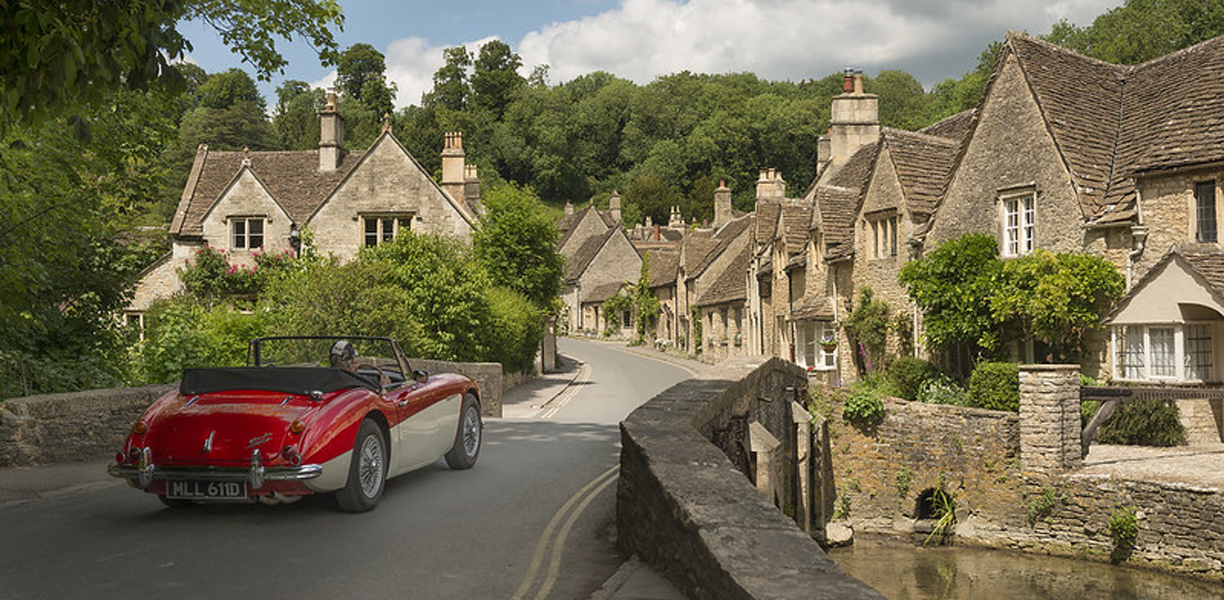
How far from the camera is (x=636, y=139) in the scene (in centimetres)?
11544

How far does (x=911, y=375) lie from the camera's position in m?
26.9

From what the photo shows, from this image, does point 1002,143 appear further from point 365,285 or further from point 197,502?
point 197,502

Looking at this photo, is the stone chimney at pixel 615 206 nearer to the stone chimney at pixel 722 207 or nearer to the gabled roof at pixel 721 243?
the stone chimney at pixel 722 207

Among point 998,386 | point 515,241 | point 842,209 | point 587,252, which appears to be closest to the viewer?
point 998,386

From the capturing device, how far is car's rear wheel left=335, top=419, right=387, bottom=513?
8.62 m

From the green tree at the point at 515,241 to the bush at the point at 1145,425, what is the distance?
20437mm

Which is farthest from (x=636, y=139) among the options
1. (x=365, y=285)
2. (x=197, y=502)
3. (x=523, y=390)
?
(x=197, y=502)

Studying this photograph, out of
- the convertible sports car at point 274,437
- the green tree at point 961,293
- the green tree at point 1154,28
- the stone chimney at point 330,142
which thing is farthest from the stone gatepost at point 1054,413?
the green tree at point 1154,28

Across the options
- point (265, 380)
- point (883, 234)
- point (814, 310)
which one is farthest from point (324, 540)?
point (814, 310)

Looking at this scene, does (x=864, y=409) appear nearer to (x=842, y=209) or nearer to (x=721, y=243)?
(x=842, y=209)

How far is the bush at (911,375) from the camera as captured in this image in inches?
1054

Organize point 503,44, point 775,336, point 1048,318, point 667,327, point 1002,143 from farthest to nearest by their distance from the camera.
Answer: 1. point 503,44
2. point 667,327
3. point 775,336
4. point 1002,143
5. point 1048,318

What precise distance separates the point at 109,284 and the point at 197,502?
10.5 meters

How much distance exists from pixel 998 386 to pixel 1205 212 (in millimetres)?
5701
